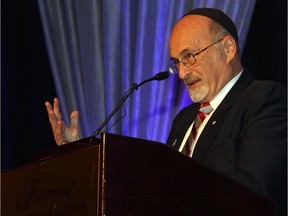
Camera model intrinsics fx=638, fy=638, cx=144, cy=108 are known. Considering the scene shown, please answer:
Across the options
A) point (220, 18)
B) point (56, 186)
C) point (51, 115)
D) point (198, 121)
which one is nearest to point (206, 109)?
point (198, 121)

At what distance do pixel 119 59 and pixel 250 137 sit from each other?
1448mm

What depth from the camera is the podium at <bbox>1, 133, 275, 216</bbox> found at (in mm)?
1745

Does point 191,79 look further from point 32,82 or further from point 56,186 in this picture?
point 56,186

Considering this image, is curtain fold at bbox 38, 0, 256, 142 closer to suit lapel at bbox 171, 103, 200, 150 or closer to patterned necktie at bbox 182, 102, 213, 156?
suit lapel at bbox 171, 103, 200, 150

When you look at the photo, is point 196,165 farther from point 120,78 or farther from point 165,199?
point 120,78

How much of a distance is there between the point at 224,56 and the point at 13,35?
1446 mm

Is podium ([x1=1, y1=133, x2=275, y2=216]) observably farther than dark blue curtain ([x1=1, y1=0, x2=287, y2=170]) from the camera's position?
No

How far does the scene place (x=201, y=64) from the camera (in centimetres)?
314

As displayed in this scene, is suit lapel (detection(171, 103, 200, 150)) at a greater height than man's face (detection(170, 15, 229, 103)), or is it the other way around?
man's face (detection(170, 15, 229, 103))

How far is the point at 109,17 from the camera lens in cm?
383

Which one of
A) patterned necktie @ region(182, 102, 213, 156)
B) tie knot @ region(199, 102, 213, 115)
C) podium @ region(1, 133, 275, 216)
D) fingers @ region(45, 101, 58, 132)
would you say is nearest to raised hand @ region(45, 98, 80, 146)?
fingers @ region(45, 101, 58, 132)

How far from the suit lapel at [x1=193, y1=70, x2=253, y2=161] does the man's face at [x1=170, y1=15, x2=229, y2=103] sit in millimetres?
153

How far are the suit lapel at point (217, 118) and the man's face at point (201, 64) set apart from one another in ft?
0.50

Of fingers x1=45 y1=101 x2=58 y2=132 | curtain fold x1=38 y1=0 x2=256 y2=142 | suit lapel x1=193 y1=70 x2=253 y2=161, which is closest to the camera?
suit lapel x1=193 y1=70 x2=253 y2=161
